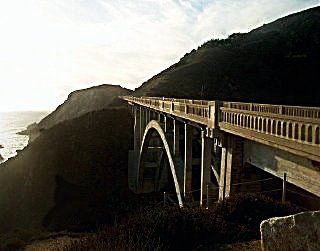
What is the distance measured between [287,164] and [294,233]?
2.71m

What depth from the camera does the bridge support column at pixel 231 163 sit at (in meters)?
9.05

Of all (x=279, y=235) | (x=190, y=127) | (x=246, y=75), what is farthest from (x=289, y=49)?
(x=279, y=235)

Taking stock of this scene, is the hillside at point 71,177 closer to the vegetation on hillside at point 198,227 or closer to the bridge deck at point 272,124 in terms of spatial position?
the vegetation on hillside at point 198,227

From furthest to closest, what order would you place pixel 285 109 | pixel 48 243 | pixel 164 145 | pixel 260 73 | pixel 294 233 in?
1. pixel 260 73
2. pixel 164 145
3. pixel 48 243
4. pixel 285 109
5. pixel 294 233

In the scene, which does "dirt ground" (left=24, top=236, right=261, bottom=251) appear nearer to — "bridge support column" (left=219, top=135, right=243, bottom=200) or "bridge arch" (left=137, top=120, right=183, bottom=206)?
"bridge support column" (left=219, top=135, right=243, bottom=200)

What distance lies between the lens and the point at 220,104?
31.7 feet

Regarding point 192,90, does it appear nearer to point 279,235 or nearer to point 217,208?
point 217,208

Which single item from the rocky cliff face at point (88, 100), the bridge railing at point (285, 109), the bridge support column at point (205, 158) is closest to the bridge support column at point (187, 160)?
the bridge support column at point (205, 158)

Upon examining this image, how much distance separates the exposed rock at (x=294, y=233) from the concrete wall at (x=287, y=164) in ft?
5.64

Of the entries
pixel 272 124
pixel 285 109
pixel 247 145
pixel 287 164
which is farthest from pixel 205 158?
pixel 272 124

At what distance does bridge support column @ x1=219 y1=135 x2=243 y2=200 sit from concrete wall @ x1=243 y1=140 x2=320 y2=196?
22 cm

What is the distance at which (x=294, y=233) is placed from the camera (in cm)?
427

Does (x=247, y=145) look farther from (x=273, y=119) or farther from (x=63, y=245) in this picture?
(x=63, y=245)

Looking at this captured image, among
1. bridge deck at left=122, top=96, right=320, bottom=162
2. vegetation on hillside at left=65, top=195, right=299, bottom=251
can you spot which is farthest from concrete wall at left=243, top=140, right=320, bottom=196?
vegetation on hillside at left=65, top=195, right=299, bottom=251
